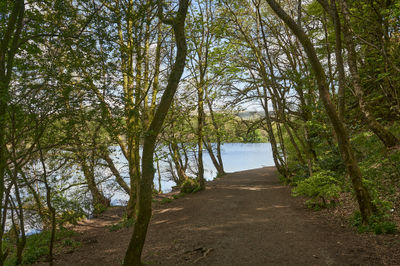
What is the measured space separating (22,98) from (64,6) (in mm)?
2123

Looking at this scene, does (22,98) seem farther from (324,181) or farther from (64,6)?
(324,181)

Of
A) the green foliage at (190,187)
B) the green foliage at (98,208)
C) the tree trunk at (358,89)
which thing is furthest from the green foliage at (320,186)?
the green foliage at (98,208)

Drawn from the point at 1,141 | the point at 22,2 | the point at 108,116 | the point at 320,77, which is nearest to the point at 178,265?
the point at 108,116

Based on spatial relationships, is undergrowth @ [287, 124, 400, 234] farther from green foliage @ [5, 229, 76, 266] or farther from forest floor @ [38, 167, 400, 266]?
green foliage @ [5, 229, 76, 266]

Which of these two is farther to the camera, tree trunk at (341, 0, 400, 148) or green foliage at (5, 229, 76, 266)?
green foliage at (5, 229, 76, 266)

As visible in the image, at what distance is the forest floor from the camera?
15.7 feet

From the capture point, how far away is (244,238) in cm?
619

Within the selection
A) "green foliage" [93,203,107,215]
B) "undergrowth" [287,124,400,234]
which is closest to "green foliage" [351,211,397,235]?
"undergrowth" [287,124,400,234]

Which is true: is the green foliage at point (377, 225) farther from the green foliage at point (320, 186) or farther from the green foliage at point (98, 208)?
the green foliage at point (98, 208)

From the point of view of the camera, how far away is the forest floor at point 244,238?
15.7 ft

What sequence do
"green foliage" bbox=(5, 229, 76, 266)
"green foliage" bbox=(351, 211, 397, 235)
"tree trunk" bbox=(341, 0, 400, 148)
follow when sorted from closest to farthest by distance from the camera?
1. "green foliage" bbox=(351, 211, 397, 235)
2. "tree trunk" bbox=(341, 0, 400, 148)
3. "green foliage" bbox=(5, 229, 76, 266)

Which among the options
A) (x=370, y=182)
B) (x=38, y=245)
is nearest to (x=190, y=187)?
(x=38, y=245)

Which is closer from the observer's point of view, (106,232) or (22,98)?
(22,98)

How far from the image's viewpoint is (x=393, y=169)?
718 centimetres
